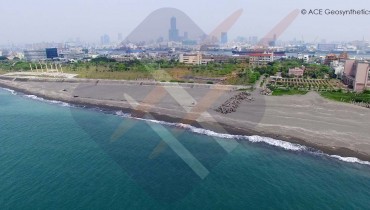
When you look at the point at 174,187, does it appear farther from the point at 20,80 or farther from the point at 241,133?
the point at 20,80

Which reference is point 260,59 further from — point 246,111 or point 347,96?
point 246,111

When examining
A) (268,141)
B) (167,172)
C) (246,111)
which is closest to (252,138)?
(268,141)

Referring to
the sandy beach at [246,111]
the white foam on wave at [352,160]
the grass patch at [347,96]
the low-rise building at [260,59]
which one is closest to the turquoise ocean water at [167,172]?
the white foam on wave at [352,160]

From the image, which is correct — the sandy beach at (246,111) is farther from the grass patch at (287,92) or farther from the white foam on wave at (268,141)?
the grass patch at (287,92)

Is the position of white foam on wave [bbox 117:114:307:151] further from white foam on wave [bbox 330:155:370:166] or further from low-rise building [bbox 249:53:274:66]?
low-rise building [bbox 249:53:274:66]

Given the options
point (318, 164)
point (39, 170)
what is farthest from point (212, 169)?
point (39, 170)

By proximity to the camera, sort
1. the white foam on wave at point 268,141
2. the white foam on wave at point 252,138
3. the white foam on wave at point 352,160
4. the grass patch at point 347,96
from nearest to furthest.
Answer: the white foam on wave at point 352,160 < the white foam on wave at point 268,141 < the white foam on wave at point 252,138 < the grass patch at point 347,96
